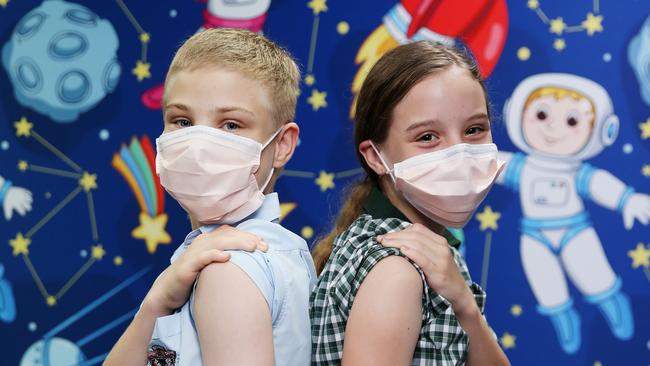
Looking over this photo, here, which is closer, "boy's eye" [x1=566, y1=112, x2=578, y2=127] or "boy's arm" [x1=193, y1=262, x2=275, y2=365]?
"boy's arm" [x1=193, y1=262, x2=275, y2=365]

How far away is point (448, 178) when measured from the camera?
1.60 metres

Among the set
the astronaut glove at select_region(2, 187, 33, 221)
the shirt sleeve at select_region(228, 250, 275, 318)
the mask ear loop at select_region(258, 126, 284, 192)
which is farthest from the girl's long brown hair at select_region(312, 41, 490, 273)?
the astronaut glove at select_region(2, 187, 33, 221)

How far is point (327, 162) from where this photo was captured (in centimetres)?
300

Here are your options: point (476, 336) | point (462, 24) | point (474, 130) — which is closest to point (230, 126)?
point (474, 130)

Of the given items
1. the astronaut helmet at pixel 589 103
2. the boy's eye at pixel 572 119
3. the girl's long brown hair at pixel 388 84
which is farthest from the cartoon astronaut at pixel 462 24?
the girl's long brown hair at pixel 388 84

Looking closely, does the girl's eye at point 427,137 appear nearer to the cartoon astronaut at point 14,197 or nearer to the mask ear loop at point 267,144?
the mask ear loop at point 267,144

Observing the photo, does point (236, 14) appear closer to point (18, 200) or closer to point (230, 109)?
point (18, 200)

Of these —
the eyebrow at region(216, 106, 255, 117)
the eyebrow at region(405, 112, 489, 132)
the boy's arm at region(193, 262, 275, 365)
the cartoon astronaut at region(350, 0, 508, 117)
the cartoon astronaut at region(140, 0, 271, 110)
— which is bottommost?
the boy's arm at region(193, 262, 275, 365)

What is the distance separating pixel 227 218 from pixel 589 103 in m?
1.79

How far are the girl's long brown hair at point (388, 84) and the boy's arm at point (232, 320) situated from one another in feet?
1.65

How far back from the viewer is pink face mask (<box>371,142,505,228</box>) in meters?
1.59

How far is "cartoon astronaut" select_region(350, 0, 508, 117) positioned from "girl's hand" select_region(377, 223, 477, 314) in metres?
1.47

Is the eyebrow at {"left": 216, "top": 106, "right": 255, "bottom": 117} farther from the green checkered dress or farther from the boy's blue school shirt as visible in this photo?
the green checkered dress

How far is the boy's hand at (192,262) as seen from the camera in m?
1.36
